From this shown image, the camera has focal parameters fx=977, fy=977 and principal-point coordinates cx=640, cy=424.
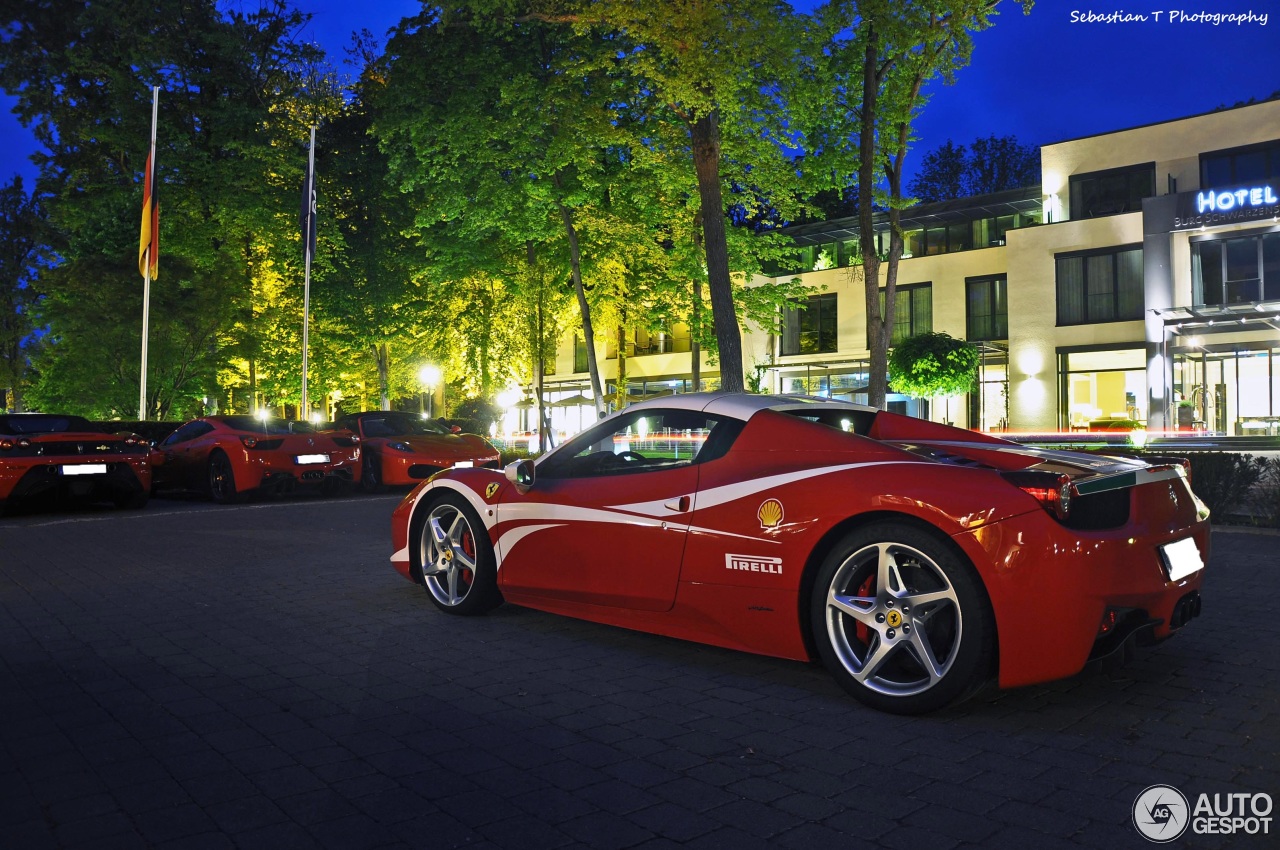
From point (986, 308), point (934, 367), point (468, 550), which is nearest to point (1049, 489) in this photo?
point (468, 550)

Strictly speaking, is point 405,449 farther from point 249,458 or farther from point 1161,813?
point 1161,813

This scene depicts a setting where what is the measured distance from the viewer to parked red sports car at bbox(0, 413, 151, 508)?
12.2m

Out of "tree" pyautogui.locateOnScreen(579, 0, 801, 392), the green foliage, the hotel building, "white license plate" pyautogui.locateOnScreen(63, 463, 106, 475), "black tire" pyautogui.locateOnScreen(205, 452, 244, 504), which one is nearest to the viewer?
"white license plate" pyautogui.locateOnScreen(63, 463, 106, 475)

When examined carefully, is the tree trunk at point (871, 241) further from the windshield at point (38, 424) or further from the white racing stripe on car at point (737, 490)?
the windshield at point (38, 424)

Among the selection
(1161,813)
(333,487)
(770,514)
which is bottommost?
(1161,813)

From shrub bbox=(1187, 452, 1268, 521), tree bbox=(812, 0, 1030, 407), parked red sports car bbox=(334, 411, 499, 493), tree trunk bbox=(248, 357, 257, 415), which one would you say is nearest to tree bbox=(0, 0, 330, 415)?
tree trunk bbox=(248, 357, 257, 415)

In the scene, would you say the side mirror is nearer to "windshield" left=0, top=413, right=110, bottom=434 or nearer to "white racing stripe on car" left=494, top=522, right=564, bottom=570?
"white racing stripe on car" left=494, top=522, right=564, bottom=570

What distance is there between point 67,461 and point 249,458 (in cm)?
245

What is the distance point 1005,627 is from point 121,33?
33440 millimetres

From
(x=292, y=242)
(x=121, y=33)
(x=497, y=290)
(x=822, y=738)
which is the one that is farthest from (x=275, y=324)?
(x=822, y=738)

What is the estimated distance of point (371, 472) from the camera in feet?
55.9

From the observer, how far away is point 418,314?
30.6 m

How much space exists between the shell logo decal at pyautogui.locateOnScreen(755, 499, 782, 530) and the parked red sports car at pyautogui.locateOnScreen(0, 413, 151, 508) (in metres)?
11.2

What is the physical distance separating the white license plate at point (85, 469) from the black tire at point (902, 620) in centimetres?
1146
